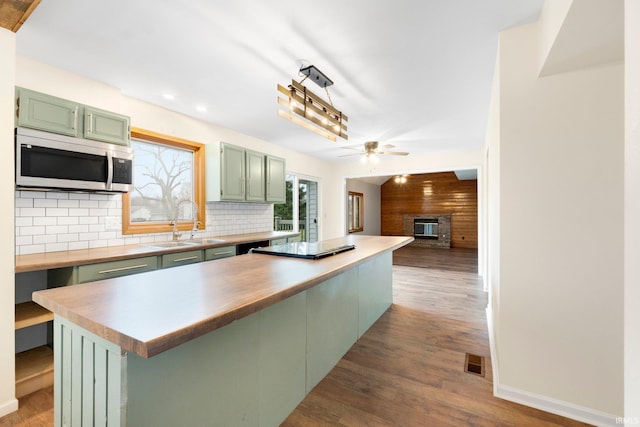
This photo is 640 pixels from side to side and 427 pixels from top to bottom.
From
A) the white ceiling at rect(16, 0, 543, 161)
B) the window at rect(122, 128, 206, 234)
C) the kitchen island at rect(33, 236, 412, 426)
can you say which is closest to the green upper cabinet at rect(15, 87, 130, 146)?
the white ceiling at rect(16, 0, 543, 161)

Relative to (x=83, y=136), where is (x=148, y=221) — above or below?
below

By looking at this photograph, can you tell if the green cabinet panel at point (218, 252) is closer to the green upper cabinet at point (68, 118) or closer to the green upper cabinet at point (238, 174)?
the green upper cabinet at point (238, 174)

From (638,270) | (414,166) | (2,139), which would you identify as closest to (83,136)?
(2,139)

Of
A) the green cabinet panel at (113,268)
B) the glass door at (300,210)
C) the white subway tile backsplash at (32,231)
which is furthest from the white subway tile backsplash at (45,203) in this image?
the glass door at (300,210)

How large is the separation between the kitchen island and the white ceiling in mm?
1578

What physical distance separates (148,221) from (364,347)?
280 centimetres

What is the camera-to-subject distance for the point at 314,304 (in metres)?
1.96

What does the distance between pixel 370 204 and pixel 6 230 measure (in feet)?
30.7

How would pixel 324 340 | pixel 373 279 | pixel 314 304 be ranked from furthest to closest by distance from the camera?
pixel 373 279
pixel 324 340
pixel 314 304

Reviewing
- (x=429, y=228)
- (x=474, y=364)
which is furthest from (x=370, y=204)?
(x=474, y=364)

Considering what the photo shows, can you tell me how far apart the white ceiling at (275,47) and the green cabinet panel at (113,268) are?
167cm

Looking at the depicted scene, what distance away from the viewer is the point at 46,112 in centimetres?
219

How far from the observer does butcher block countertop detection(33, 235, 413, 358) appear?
78 centimetres

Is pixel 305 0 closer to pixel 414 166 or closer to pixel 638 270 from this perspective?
pixel 638 270
